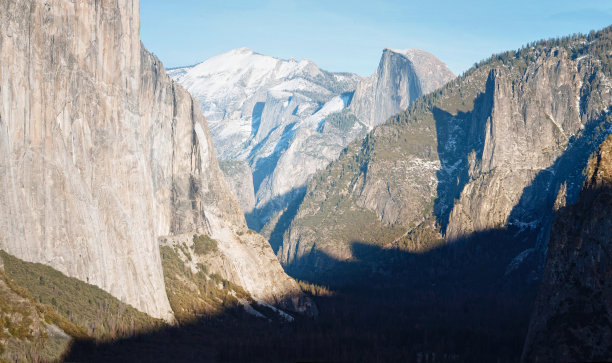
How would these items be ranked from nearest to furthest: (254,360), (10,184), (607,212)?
1. (607,212)
2. (10,184)
3. (254,360)

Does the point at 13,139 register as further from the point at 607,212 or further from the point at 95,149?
the point at 607,212

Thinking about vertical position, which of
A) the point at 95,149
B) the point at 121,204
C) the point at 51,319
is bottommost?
the point at 51,319

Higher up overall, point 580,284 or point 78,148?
point 78,148

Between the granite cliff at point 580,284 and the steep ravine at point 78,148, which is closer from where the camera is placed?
the granite cliff at point 580,284

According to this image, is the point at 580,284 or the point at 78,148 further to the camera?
the point at 78,148

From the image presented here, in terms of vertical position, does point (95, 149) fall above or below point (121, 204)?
above

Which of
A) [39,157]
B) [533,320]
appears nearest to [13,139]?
[39,157]

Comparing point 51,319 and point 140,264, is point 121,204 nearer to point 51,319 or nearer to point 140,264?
point 140,264

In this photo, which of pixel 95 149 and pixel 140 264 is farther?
pixel 140 264

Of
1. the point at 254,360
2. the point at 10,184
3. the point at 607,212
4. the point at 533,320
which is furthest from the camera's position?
the point at 254,360

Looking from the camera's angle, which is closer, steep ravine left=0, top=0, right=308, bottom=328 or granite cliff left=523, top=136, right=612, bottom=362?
granite cliff left=523, top=136, right=612, bottom=362
